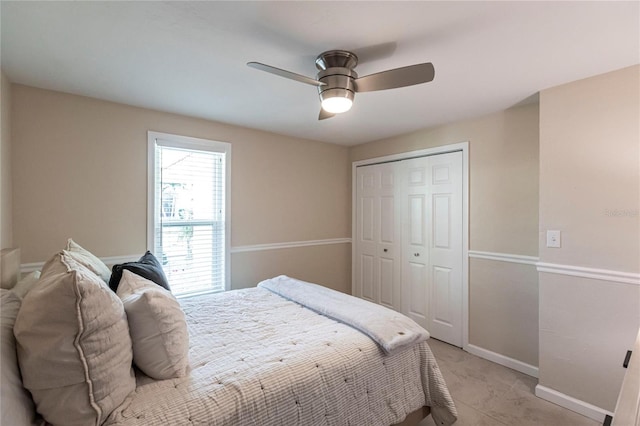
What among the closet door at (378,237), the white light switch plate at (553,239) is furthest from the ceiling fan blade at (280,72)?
the closet door at (378,237)

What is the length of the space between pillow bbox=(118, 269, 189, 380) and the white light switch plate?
98.7 inches

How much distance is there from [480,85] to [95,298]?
102 inches

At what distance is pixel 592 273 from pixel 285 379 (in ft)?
7.00

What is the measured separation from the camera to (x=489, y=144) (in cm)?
289

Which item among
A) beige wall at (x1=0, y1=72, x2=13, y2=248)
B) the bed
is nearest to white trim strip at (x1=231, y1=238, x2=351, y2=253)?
the bed

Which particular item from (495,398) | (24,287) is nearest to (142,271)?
(24,287)

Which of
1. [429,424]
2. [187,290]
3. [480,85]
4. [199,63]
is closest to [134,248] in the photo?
[187,290]

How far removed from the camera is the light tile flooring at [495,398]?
2029 millimetres

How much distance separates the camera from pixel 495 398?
2.27 m

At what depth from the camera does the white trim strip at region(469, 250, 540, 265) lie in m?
2.62

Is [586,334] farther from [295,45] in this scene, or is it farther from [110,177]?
[110,177]

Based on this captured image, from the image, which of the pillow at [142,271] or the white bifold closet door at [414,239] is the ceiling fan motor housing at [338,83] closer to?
the pillow at [142,271]

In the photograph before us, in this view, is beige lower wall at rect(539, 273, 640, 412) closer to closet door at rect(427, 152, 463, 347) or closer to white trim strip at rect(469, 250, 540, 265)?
white trim strip at rect(469, 250, 540, 265)

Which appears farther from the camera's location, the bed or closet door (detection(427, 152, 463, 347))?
closet door (detection(427, 152, 463, 347))
